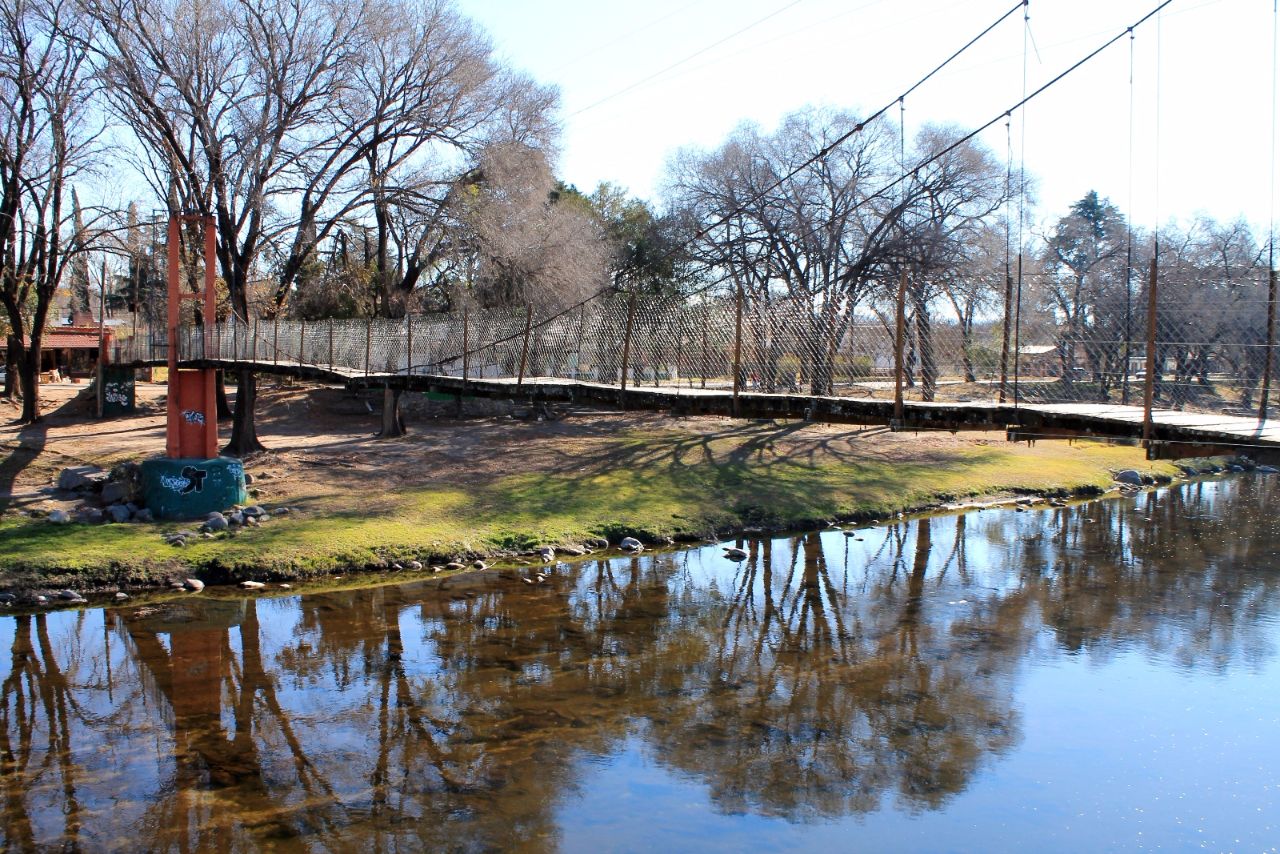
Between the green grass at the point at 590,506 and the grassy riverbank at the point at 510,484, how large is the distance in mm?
32

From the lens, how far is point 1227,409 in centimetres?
765

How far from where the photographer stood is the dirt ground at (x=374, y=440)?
1578cm

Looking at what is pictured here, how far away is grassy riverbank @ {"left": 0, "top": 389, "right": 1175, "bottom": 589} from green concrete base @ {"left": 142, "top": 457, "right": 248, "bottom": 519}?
36 centimetres

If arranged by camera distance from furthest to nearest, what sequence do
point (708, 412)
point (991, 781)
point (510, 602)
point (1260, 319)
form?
1. point (510, 602)
2. point (708, 412)
3. point (1260, 319)
4. point (991, 781)

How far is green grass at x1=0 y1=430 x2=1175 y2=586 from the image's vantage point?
38.1 ft

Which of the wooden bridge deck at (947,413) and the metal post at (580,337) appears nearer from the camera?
the wooden bridge deck at (947,413)

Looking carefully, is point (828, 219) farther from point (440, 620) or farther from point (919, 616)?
point (440, 620)

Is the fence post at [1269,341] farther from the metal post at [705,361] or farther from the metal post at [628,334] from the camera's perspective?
the metal post at [628,334]

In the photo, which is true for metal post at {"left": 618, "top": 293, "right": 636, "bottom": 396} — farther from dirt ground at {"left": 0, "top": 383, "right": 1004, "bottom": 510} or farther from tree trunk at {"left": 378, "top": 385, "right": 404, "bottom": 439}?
tree trunk at {"left": 378, "top": 385, "right": 404, "bottom": 439}

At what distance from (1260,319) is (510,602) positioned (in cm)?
728

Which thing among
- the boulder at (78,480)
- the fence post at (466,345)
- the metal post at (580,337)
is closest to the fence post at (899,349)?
the metal post at (580,337)

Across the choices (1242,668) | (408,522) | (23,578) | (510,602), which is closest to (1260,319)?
(1242,668)

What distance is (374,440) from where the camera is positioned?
1952 cm

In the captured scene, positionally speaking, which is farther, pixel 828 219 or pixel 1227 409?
pixel 828 219
